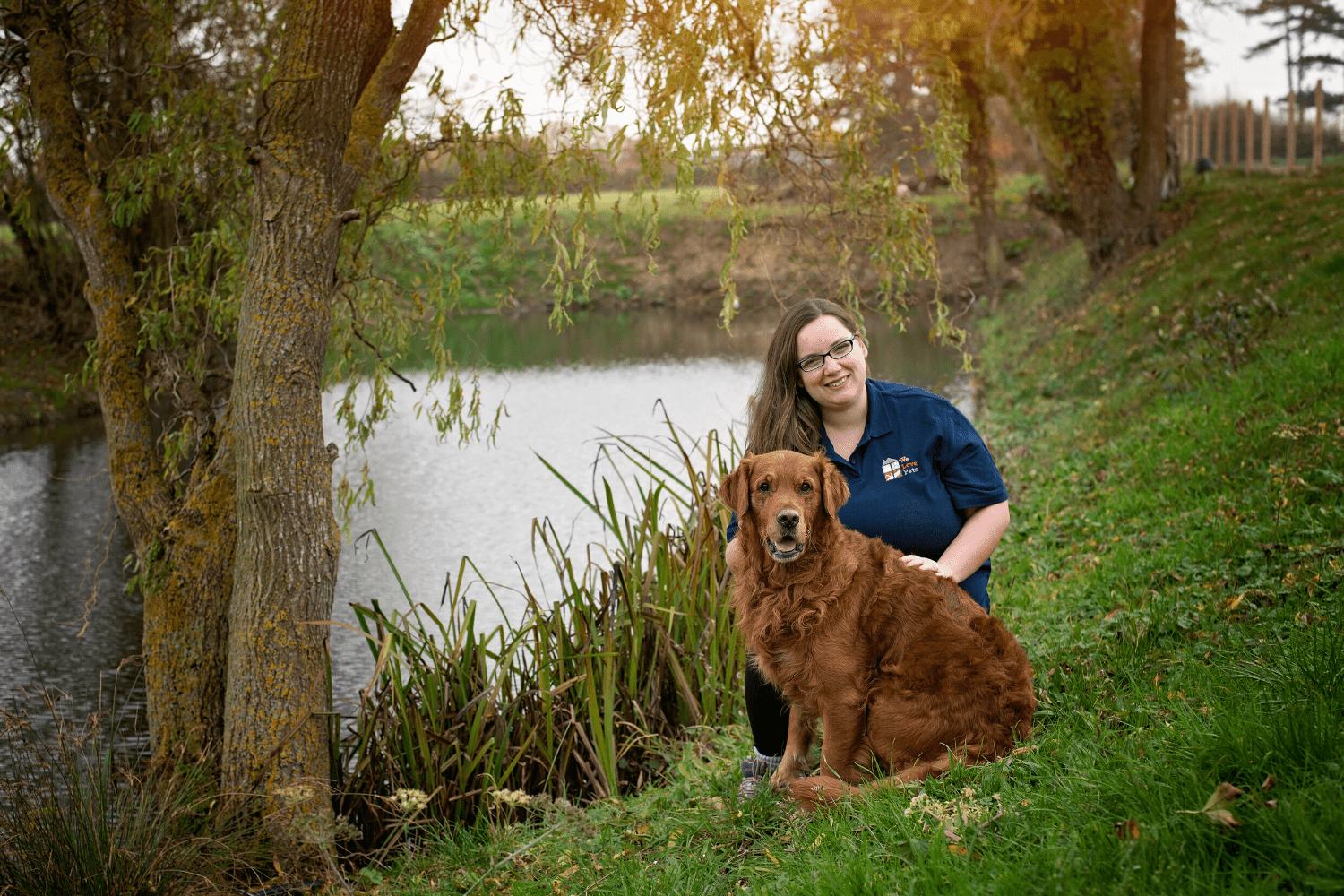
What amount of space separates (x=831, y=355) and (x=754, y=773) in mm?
1783

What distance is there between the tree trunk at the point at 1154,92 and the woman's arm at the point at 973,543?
14215 mm

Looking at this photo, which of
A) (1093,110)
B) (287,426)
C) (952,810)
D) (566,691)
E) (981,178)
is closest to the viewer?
(952,810)

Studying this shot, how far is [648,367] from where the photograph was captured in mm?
19312

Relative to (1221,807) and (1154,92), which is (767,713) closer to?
(1221,807)

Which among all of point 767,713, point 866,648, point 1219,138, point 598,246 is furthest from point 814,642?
point 1219,138

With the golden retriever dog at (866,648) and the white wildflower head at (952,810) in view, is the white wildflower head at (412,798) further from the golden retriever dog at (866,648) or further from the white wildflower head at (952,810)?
the white wildflower head at (952,810)

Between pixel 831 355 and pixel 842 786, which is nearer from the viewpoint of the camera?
pixel 842 786

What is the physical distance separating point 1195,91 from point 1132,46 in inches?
272

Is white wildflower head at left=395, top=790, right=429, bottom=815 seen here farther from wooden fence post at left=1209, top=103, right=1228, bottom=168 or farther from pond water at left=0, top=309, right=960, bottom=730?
wooden fence post at left=1209, top=103, right=1228, bottom=168

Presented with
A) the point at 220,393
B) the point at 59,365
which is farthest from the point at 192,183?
the point at 59,365

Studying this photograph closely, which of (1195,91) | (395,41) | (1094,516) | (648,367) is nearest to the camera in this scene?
(395,41)

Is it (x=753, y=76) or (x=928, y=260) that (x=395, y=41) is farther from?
(x=928, y=260)

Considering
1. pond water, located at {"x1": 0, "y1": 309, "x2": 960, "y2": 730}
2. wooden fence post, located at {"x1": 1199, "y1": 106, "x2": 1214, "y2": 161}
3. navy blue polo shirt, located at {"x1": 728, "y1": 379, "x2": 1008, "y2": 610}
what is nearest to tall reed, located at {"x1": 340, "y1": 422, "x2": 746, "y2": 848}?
pond water, located at {"x1": 0, "y1": 309, "x2": 960, "y2": 730}

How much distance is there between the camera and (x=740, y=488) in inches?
131
